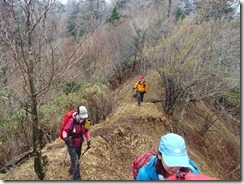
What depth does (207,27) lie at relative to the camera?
443 cm

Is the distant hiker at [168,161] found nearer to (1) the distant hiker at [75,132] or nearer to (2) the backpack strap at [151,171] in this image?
(2) the backpack strap at [151,171]

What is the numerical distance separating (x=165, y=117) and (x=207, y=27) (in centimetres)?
159

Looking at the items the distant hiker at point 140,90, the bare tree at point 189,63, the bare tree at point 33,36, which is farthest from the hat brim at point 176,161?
the distant hiker at point 140,90

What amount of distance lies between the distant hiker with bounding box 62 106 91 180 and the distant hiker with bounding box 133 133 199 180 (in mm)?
1450

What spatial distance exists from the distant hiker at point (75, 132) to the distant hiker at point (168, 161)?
145cm

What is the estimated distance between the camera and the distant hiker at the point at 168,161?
1543mm

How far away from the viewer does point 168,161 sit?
1551 mm

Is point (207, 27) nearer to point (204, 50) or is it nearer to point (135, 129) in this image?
point (204, 50)

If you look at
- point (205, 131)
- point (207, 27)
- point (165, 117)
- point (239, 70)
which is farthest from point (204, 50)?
point (239, 70)

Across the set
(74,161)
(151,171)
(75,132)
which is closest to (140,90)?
(74,161)

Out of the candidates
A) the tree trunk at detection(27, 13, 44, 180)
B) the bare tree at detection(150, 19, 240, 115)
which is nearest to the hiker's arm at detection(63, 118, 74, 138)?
the tree trunk at detection(27, 13, 44, 180)

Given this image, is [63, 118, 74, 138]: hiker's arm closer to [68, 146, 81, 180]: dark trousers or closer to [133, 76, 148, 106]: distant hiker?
[68, 146, 81, 180]: dark trousers

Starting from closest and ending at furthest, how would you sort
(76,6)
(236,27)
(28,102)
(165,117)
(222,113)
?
(236,27) → (222,113) → (28,102) → (76,6) → (165,117)

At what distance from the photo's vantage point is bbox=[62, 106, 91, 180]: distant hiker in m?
3.03
